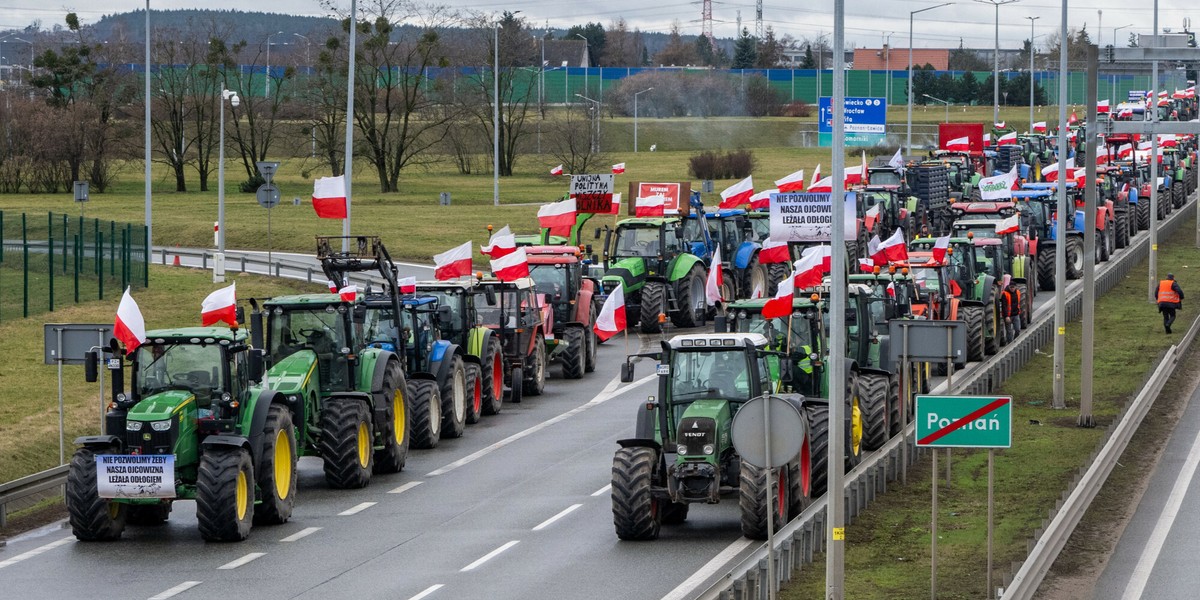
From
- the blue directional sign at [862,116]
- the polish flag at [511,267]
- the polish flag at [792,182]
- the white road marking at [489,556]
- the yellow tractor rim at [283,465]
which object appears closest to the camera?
the white road marking at [489,556]

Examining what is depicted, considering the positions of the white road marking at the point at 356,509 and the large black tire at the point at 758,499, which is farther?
the white road marking at the point at 356,509

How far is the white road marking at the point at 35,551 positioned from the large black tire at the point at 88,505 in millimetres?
241

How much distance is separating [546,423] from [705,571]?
10.9 m

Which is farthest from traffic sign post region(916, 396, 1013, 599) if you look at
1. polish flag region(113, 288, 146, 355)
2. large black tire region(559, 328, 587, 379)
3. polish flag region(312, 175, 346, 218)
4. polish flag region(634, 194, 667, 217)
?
polish flag region(634, 194, 667, 217)

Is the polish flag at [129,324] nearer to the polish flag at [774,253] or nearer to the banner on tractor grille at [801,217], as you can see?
the banner on tractor grille at [801,217]

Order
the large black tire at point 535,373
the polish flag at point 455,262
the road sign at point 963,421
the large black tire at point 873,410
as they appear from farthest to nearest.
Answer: the large black tire at point 535,373, the polish flag at point 455,262, the large black tire at point 873,410, the road sign at point 963,421

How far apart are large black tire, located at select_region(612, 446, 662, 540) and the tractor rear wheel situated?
14506 mm

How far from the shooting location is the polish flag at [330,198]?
31359 mm

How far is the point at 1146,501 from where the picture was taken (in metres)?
22.0

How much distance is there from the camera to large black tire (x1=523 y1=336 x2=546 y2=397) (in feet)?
104

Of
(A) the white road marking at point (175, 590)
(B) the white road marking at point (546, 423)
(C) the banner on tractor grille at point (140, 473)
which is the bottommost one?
(A) the white road marking at point (175, 590)

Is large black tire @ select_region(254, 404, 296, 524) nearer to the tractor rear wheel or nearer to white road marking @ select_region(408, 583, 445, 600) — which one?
white road marking @ select_region(408, 583, 445, 600)

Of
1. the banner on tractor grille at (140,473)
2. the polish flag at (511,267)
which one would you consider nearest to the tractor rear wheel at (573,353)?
the polish flag at (511,267)

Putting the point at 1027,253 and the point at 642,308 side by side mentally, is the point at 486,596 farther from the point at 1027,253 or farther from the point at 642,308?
the point at 1027,253
